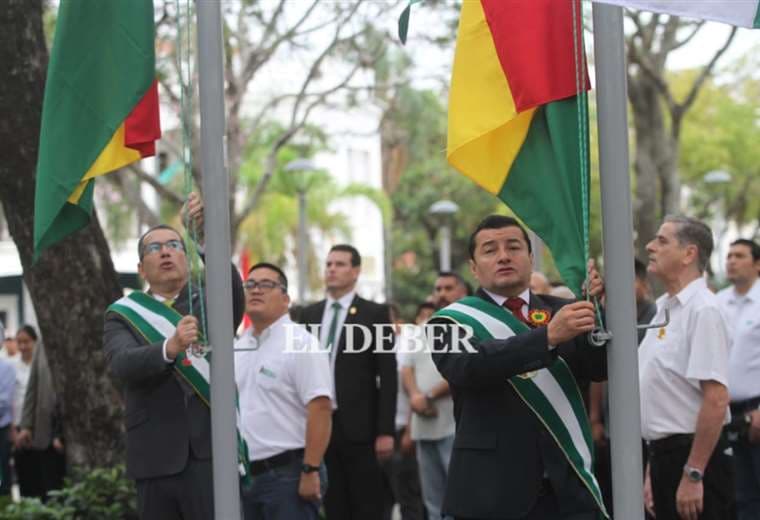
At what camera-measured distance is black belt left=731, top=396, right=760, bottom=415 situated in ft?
26.9

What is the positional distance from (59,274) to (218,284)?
5.06 meters

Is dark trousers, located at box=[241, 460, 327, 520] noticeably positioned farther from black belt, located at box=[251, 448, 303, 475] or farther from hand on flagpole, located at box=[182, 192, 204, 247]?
hand on flagpole, located at box=[182, 192, 204, 247]

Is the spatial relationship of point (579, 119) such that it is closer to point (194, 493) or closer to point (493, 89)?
point (493, 89)

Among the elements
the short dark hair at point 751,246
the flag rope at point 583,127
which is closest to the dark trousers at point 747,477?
the short dark hair at point 751,246

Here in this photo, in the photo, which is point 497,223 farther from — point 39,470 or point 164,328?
point 39,470

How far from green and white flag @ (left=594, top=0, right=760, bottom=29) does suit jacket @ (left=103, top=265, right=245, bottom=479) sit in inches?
99.8

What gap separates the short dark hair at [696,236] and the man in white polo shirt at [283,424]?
2.06 meters

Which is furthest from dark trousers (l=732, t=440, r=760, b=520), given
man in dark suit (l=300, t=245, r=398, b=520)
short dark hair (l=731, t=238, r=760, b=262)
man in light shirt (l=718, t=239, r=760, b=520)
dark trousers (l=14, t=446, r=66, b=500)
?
dark trousers (l=14, t=446, r=66, b=500)

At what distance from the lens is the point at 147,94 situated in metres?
5.39

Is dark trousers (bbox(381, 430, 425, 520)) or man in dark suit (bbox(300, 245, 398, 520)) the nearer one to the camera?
man in dark suit (bbox(300, 245, 398, 520))

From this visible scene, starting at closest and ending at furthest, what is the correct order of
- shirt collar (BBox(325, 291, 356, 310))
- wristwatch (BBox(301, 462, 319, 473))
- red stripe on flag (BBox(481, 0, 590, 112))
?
red stripe on flag (BBox(481, 0, 590, 112)) → wristwatch (BBox(301, 462, 319, 473)) → shirt collar (BBox(325, 291, 356, 310))

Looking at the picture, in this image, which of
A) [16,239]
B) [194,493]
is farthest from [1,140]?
[194,493]

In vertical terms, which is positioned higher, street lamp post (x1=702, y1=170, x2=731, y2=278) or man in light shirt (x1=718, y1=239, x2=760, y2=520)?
street lamp post (x1=702, y1=170, x2=731, y2=278)

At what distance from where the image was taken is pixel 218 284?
492 centimetres
